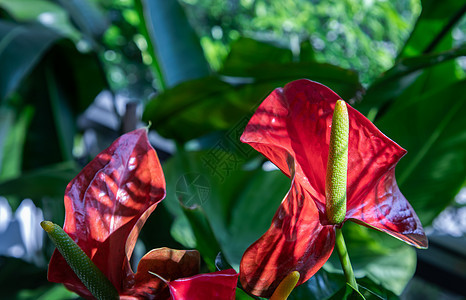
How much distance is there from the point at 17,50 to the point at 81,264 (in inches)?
19.2

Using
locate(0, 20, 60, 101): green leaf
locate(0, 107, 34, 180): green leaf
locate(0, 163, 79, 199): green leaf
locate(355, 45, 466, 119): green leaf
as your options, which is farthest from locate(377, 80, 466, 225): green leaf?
locate(0, 107, 34, 180): green leaf

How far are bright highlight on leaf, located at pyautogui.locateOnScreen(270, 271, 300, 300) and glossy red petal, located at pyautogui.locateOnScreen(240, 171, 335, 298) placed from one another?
1cm

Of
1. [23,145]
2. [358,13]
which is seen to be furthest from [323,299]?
[358,13]

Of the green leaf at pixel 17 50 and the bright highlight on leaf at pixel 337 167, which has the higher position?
the bright highlight on leaf at pixel 337 167

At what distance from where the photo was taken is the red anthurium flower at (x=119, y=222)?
18 cm

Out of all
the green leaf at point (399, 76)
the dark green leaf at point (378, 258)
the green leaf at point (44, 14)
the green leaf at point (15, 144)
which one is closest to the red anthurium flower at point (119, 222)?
the dark green leaf at point (378, 258)

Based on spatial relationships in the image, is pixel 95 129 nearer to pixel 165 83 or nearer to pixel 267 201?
pixel 165 83

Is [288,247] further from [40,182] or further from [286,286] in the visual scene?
[40,182]

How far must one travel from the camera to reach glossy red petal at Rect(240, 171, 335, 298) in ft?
0.56

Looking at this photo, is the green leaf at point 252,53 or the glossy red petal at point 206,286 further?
the green leaf at point 252,53

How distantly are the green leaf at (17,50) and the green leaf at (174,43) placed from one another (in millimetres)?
156

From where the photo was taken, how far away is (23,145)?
794 mm

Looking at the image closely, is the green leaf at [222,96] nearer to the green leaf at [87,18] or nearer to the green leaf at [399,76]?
the green leaf at [399,76]

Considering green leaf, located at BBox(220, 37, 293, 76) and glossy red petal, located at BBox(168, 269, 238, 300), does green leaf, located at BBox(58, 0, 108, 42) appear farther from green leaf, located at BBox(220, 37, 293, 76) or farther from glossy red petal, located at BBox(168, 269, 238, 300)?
glossy red petal, located at BBox(168, 269, 238, 300)
